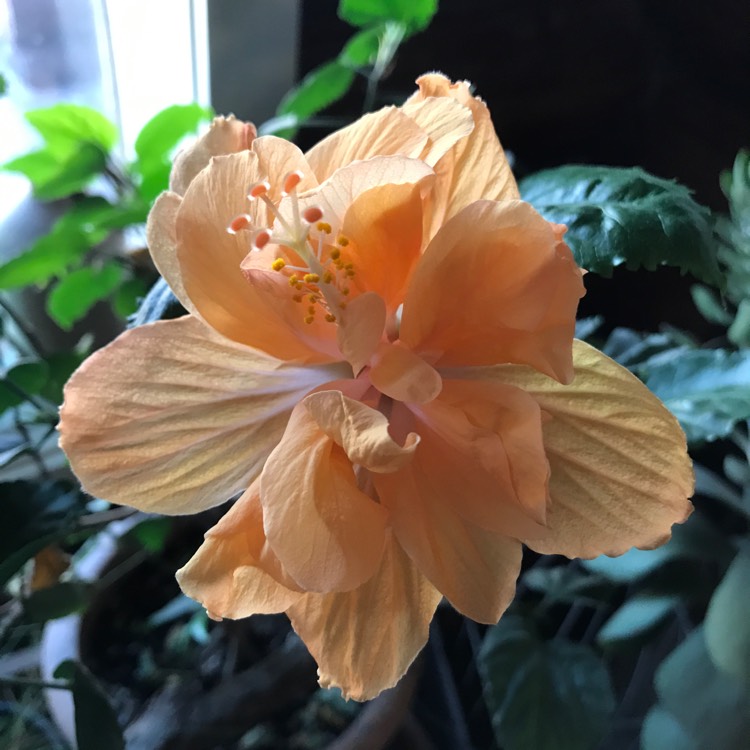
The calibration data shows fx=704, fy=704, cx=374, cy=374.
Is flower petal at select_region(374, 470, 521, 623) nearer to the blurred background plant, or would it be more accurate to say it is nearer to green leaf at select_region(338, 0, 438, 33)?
the blurred background plant

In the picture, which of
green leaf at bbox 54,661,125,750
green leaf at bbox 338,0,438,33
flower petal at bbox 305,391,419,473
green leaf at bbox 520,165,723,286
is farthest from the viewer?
green leaf at bbox 338,0,438,33

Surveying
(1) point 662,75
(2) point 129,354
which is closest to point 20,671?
(2) point 129,354

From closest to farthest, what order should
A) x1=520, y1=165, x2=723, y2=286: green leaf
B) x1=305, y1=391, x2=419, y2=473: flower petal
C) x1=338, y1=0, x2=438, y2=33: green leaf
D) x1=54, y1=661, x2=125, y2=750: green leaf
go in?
1. x1=305, y1=391, x2=419, y2=473: flower petal
2. x1=520, y1=165, x2=723, y2=286: green leaf
3. x1=54, y1=661, x2=125, y2=750: green leaf
4. x1=338, y1=0, x2=438, y2=33: green leaf

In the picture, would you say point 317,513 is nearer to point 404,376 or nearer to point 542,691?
point 404,376

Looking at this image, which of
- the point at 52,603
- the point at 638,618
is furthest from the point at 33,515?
the point at 638,618

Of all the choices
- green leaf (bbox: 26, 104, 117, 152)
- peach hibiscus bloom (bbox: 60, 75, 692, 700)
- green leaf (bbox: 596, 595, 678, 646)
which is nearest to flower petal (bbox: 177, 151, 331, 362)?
peach hibiscus bloom (bbox: 60, 75, 692, 700)

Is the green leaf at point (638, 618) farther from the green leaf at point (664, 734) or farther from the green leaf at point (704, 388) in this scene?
the green leaf at point (704, 388)

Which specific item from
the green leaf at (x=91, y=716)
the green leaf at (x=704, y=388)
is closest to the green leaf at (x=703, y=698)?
the green leaf at (x=704, y=388)
